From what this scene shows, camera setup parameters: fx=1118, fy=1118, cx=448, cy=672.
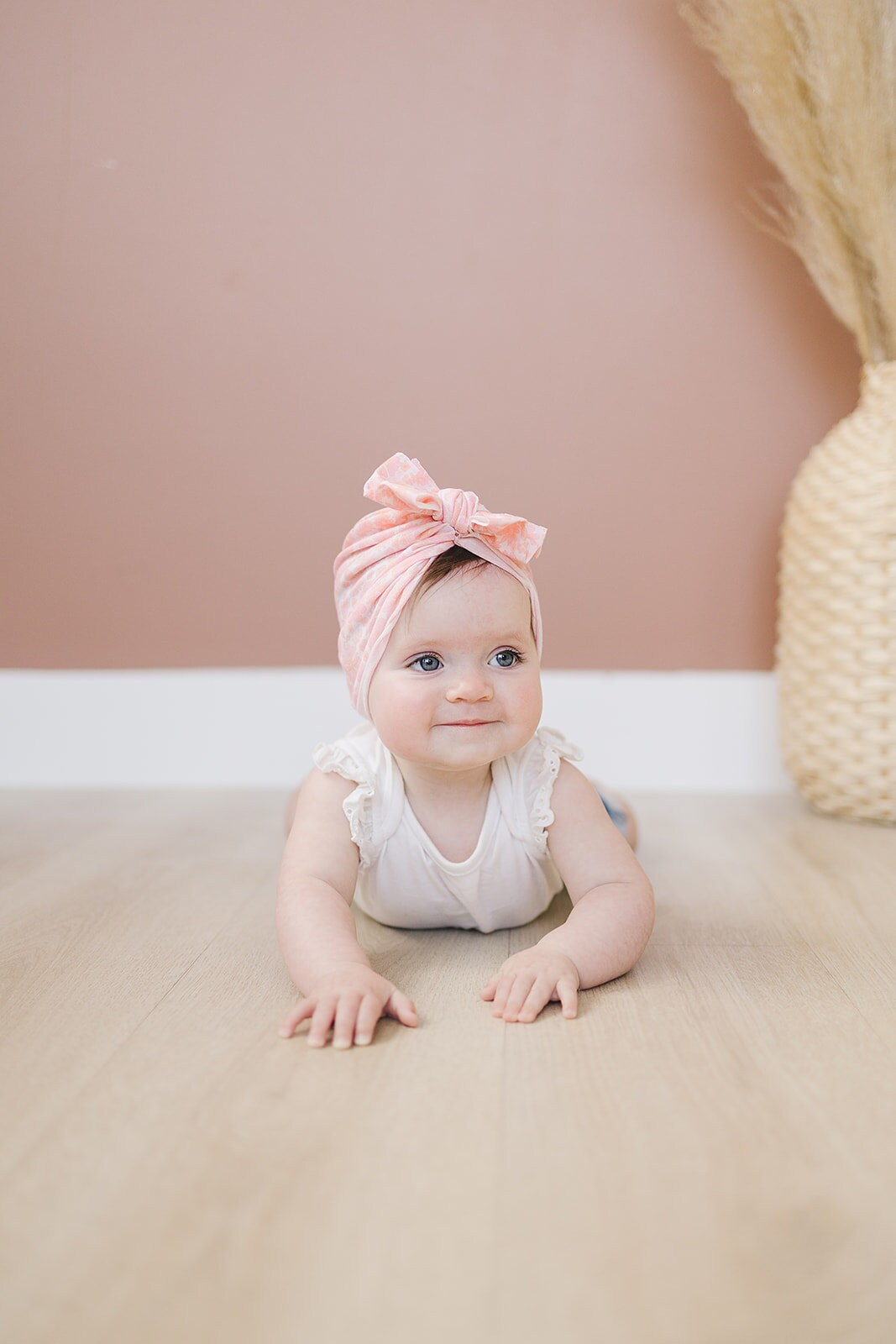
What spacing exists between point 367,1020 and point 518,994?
14 centimetres

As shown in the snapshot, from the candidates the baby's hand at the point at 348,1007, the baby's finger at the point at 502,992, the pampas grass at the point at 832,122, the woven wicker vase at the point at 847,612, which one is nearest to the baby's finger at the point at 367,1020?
the baby's hand at the point at 348,1007

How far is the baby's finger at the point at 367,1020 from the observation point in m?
A: 0.88

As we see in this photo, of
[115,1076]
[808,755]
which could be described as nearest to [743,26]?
[808,755]

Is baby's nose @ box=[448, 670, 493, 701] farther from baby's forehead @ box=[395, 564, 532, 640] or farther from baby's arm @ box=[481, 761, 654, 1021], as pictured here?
baby's arm @ box=[481, 761, 654, 1021]

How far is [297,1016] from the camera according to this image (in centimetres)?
90

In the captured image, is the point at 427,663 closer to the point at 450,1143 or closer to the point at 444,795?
the point at 444,795

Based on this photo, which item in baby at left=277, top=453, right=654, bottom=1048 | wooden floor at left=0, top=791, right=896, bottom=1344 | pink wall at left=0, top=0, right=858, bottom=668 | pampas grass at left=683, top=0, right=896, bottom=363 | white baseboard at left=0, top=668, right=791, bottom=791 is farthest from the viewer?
white baseboard at left=0, top=668, right=791, bottom=791

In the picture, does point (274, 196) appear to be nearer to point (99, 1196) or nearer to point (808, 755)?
point (808, 755)

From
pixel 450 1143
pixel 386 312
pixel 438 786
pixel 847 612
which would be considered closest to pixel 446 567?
pixel 438 786

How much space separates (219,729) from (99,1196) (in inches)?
52.6

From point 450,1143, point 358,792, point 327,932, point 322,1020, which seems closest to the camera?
point 450,1143

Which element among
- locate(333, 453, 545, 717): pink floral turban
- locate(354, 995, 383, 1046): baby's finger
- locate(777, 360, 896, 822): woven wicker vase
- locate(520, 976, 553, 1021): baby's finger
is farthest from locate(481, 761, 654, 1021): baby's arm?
locate(777, 360, 896, 822): woven wicker vase

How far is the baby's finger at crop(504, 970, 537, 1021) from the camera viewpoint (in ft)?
3.05

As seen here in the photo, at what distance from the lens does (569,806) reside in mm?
1131
